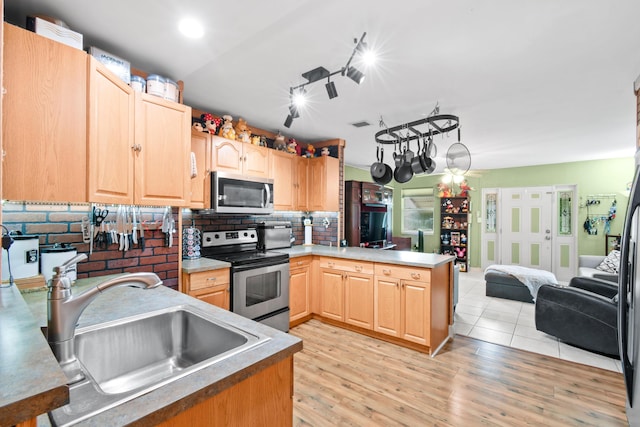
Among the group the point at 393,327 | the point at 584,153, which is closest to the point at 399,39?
the point at 393,327

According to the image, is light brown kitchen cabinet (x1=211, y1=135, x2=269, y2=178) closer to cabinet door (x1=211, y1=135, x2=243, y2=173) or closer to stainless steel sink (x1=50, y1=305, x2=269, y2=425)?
cabinet door (x1=211, y1=135, x2=243, y2=173)

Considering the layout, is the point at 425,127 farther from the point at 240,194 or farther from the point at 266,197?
the point at 240,194

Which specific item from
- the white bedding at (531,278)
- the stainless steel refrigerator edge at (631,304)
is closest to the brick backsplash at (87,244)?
the stainless steel refrigerator edge at (631,304)

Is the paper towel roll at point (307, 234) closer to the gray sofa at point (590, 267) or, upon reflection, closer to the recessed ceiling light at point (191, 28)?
the recessed ceiling light at point (191, 28)

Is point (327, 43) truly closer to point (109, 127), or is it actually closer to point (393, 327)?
point (109, 127)

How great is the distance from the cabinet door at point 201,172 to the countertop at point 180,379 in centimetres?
144

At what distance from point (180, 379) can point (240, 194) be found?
2451 millimetres

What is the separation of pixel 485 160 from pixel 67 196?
19.9 feet

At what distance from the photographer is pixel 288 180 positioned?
151 inches

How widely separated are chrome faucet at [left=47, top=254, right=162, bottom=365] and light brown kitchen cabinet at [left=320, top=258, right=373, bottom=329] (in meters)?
2.53

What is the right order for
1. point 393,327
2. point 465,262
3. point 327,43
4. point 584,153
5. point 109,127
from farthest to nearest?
point 465,262 → point 584,153 → point 393,327 → point 327,43 → point 109,127

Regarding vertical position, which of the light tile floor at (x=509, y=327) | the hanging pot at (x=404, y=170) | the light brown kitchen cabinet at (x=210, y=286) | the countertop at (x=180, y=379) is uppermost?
the hanging pot at (x=404, y=170)

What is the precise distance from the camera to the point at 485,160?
559 cm

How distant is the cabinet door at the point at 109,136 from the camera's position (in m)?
1.61
